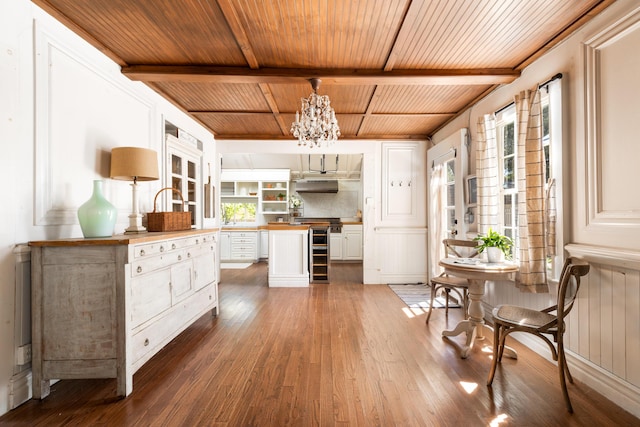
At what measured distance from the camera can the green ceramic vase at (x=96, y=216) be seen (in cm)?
221

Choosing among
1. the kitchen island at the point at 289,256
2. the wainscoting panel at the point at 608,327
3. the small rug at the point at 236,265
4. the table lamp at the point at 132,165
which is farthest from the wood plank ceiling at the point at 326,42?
the small rug at the point at 236,265

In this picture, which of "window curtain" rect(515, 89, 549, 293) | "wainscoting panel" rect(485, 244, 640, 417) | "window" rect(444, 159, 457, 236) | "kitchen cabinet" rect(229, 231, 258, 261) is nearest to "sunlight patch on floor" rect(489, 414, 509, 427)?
"wainscoting panel" rect(485, 244, 640, 417)

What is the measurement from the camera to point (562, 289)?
1964 mm

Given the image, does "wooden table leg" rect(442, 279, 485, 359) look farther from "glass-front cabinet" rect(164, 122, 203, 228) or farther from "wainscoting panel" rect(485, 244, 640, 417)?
"glass-front cabinet" rect(164, 122, 203, 228)

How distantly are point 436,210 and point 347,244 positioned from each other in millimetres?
3502

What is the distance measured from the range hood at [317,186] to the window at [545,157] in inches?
212

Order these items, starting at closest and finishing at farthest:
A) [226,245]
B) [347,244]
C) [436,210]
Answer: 1. [436,210]
2. [226,245]
3. [347,244]

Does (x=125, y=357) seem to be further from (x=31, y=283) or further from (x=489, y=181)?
(x=489, y=181)

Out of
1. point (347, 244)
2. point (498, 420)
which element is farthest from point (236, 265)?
→ point (498, 420)

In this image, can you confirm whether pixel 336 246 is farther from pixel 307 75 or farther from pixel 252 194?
pixel 307 75

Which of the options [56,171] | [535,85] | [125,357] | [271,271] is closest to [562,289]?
[535,85]

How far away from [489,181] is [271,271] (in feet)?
11.8

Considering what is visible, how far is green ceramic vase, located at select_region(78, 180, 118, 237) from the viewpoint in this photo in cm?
221

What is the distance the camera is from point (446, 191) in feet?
15.5
